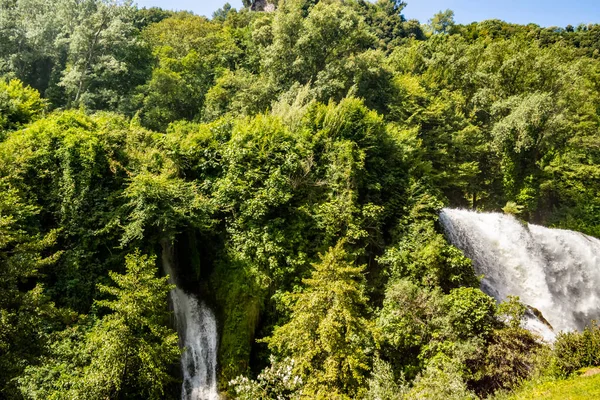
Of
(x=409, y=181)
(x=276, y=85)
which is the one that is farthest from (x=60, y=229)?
(x=276, y=85)

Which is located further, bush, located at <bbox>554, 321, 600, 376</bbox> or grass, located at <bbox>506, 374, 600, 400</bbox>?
bush, located at <bbox>554, 321, 600, 376</bbox>

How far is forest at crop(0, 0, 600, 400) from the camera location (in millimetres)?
10430

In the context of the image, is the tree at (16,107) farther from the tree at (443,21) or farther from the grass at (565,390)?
the tree at (443,21)

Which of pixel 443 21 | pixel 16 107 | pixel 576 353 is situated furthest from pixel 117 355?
pixel 443 21

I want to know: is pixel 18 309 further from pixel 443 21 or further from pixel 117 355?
pixel 443 21

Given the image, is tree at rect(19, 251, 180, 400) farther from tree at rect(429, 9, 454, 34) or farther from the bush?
tree at rect(429, 9, 454, 34)

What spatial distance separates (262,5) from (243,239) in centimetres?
6263

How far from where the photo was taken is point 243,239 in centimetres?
1479

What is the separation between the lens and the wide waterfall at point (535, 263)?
19000 millimetres

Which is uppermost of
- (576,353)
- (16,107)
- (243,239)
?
(16,107)

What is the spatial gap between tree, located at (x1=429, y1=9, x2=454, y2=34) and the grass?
2392 inches

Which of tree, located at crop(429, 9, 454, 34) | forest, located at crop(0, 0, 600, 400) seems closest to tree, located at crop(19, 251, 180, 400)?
forest, located at crop(0, 0, 600, 400)

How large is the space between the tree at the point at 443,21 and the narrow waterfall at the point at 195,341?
60.7 meters

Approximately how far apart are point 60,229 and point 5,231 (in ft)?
6.00
